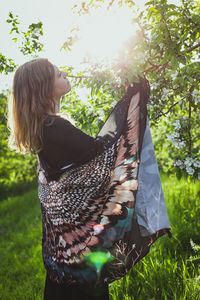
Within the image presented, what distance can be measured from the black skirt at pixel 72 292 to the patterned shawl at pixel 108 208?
0.05 m

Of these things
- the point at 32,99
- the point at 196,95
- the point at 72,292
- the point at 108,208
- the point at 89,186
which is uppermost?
the point at 32,99

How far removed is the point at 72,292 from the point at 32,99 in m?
1.20

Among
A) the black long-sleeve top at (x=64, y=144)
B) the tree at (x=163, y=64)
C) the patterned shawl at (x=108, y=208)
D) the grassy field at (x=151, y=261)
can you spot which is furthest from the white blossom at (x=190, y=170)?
the black long-sleeve top at (x=64, y=144)

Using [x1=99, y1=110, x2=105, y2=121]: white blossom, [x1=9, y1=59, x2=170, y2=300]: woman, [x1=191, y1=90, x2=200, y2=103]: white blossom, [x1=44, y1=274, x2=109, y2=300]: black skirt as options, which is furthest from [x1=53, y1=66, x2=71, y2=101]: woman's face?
[x1=44, y1=274, x2=109, y2=300]: black skirt

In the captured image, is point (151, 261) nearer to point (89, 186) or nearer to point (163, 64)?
point (89, 186)

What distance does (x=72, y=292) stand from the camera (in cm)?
152

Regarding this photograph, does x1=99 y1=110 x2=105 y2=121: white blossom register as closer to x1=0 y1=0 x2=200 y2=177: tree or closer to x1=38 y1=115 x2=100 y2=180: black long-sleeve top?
A: x1=0 y1=0 x2=200 y2=177: tree

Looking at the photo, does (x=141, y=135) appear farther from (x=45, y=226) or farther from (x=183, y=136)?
(x=45, y=226)

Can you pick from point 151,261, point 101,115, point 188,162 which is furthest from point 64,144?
point 151,261

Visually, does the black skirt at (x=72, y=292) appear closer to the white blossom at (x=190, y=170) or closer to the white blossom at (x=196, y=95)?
the white blossom at (x=190, y=170)

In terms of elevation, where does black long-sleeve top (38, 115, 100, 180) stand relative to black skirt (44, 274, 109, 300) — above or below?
above

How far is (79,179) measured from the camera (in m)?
1.49

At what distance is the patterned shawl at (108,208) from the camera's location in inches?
53.5

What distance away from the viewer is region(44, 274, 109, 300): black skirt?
1449 mm
